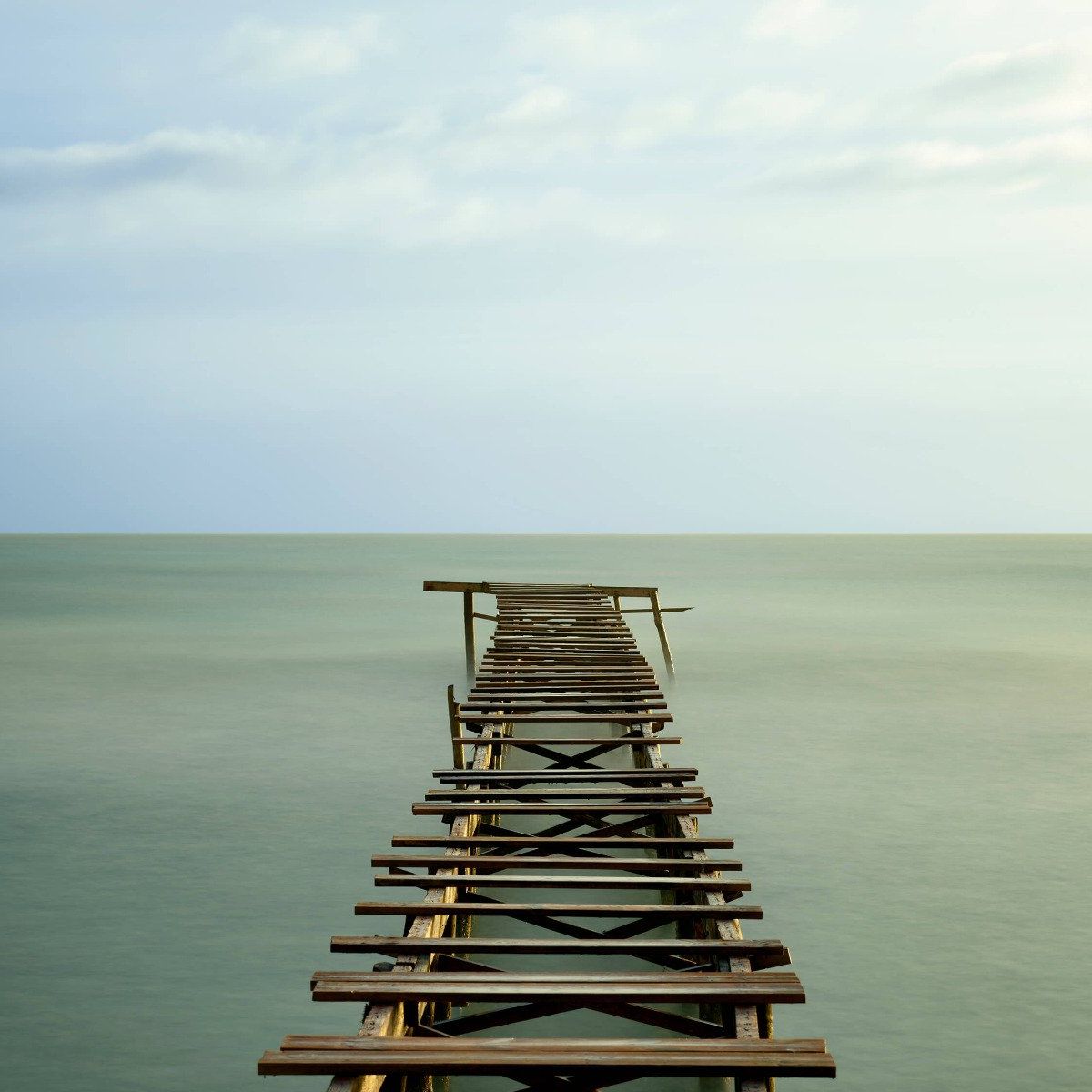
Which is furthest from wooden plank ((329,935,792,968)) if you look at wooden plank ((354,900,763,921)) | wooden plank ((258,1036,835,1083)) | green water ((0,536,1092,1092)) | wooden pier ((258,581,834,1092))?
green water ((0,536,1092,1092))

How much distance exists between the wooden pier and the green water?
1174mm

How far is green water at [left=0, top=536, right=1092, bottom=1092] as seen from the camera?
6.77m

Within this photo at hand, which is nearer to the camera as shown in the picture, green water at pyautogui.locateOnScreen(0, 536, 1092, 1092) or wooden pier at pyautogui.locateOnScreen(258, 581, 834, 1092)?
wooden pier at pyautogui.locateOnScreen(258, 581, 834, 1092)

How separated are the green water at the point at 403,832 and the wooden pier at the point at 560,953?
1.17 meters

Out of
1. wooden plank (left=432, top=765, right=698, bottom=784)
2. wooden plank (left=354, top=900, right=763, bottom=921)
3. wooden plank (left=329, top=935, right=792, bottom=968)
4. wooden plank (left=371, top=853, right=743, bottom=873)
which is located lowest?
wooden plank (left=329, top=935, right=792, bottom=968)

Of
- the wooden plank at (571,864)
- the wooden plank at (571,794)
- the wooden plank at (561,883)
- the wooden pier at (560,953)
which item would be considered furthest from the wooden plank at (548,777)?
the wooden plank at (561,883)

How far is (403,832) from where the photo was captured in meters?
10.7

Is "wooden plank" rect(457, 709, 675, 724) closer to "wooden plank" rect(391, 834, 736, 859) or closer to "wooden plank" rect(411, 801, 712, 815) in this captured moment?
"wooden plank" rect(411, 801, 712, 815)

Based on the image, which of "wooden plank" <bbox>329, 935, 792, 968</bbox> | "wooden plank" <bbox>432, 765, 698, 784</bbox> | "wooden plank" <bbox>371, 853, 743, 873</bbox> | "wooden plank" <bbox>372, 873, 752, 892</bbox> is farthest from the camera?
"wooden plank" <bbox>432, 765, 698, 784</bbox>

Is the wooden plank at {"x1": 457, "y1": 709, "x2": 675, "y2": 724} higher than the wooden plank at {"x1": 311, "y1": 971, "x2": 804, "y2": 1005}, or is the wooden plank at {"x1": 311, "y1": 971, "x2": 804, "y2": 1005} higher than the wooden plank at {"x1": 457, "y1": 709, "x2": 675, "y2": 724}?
the wooden plank at {"x1": 457, "y1": 709, "x2": 675, "y2": 724}

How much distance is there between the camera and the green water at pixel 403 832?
677cm

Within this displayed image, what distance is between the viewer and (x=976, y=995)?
720cm

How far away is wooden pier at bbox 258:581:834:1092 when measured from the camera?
375 centimetres

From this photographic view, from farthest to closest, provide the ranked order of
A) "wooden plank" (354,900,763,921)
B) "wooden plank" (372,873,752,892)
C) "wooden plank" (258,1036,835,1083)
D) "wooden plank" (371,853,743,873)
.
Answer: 1. "wooden plank" (371,853,743,873)
2. "wooden plank" (372,873,752,892)
3. "wooden plank" (354,900,763,921)
4. "wooden plank" (258,1036,835,1083)
